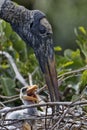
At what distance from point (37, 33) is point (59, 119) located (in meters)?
0.92

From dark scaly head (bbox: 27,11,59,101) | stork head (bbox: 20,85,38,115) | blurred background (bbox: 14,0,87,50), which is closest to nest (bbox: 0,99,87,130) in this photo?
stork head (bbox: 20,85,38,115)

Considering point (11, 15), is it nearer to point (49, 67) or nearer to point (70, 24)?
point (49, 67)

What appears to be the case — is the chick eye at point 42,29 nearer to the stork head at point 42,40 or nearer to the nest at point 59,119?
the stork head at point 42,40

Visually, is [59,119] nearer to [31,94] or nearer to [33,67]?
[31,94]

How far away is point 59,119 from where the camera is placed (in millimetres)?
3475

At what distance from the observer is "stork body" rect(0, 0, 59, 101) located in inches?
164

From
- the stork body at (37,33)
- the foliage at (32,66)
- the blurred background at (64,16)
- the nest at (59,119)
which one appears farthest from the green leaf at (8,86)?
the blurred background at (64,16)

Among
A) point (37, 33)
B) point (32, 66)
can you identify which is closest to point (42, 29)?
point (37, 33)

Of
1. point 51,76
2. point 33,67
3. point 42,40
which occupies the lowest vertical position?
point 33,67

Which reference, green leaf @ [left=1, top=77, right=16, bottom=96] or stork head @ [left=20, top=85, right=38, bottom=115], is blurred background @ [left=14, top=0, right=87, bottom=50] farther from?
stork head @ [left=20, top=85, right=38, bottom=115]

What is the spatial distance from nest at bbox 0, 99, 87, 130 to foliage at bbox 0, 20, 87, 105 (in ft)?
1.60

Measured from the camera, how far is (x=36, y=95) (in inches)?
154

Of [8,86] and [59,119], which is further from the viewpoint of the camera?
[8,86]

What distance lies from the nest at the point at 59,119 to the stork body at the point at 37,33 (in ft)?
1.10
